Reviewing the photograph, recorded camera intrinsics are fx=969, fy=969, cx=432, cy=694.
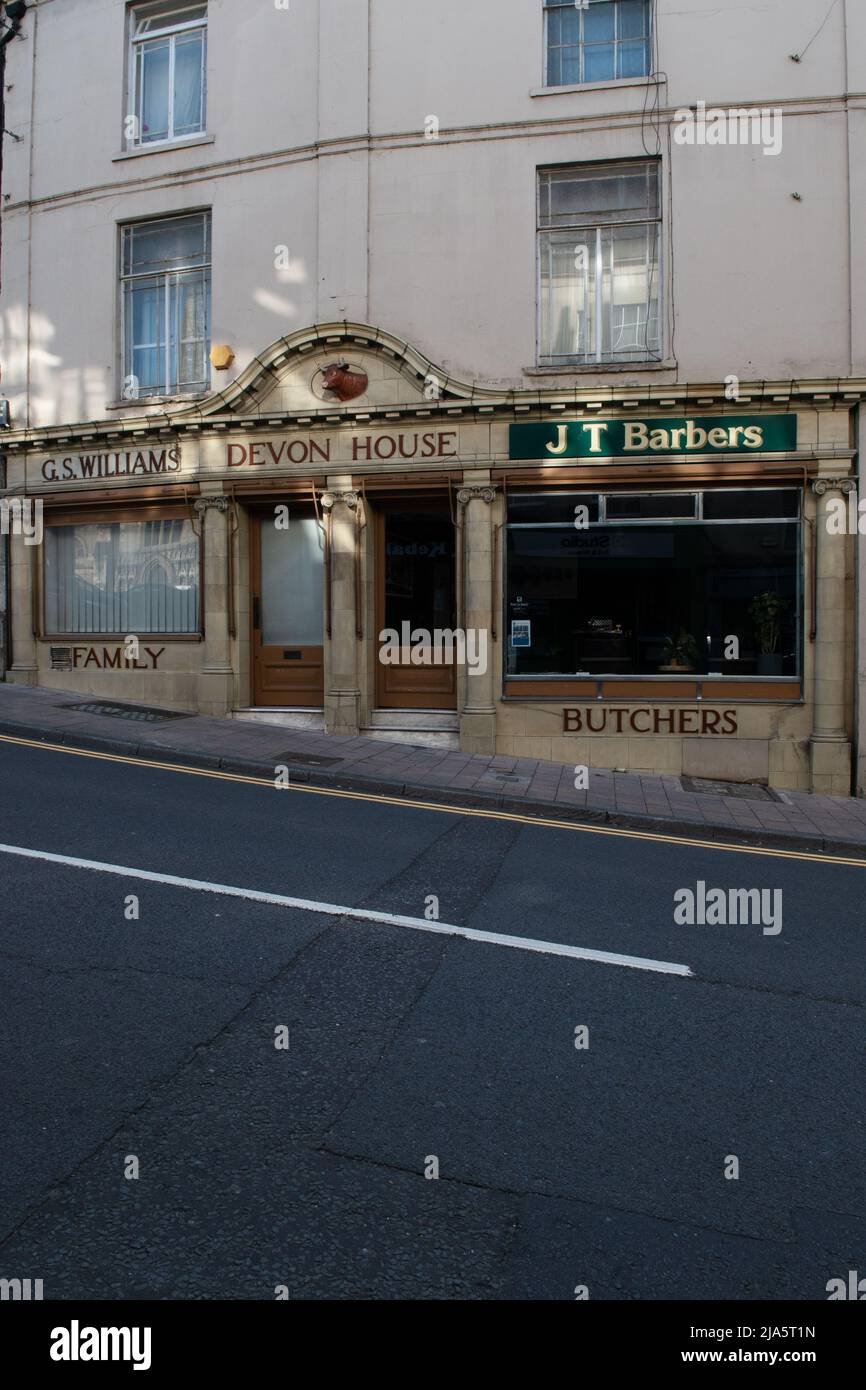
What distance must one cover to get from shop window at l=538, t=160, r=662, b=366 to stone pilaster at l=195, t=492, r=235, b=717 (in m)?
5.16

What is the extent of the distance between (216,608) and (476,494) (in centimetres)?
418

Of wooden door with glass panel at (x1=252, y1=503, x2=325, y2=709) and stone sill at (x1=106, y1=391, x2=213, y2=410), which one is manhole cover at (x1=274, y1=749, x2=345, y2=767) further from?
stone sill at (x1=106, y1=391, x2=213, y2=410)

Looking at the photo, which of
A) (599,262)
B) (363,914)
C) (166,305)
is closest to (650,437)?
(599,262)

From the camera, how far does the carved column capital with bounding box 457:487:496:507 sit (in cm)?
1302

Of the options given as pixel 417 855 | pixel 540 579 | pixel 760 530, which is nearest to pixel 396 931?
pixel 417 855

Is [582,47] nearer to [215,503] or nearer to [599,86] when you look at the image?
[599,86]

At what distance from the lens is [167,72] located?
15.2 metres

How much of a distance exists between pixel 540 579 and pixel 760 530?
2931 mm

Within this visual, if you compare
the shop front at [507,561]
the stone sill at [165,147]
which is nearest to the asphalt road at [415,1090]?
the shop front at [507,561]

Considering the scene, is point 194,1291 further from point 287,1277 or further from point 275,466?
point 275,466

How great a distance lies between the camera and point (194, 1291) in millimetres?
2730

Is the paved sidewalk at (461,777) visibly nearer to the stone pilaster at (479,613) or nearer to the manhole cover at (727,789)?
the manhole cover at (727,789)

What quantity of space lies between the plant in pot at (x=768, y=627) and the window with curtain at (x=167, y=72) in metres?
11.1

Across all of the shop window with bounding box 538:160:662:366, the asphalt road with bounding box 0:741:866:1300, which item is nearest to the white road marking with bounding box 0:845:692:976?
the asphalt road with bounding box 0:741:866:1300
